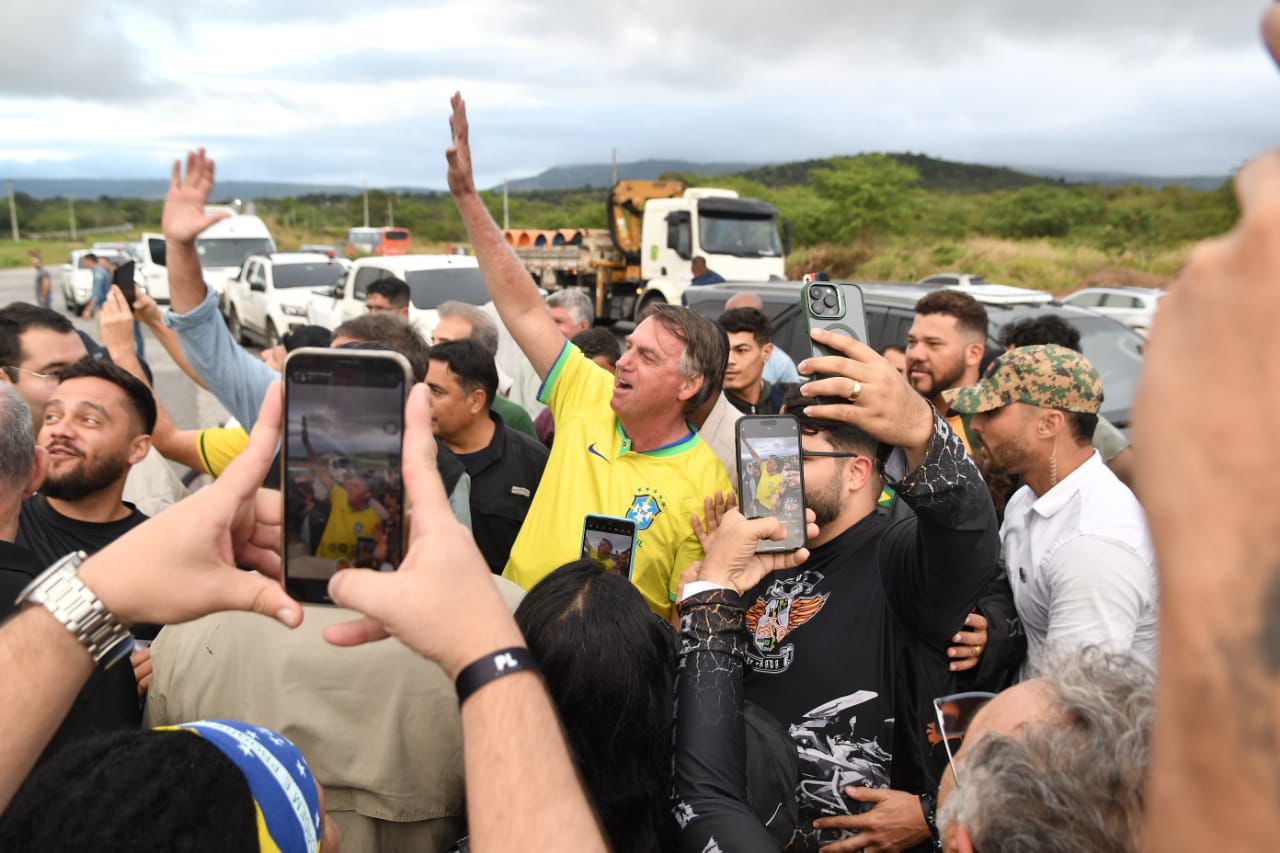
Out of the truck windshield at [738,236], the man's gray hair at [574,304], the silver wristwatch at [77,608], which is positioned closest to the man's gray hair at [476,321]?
the man's gray hair at [574,304]

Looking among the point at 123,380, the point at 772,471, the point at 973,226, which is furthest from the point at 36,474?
the point at 973,226

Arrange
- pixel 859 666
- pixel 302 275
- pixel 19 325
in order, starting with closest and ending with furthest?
pixel 859 666 < pixel 19 325 < pixel 302 275

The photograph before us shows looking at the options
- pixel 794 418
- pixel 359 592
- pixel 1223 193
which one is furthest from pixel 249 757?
pixel 1223 193

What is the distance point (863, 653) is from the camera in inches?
83.2

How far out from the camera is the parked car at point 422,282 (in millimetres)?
12172

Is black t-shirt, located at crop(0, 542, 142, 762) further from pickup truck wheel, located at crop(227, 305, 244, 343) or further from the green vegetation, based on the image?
the green vegetation

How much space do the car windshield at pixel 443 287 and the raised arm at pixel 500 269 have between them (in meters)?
9.32

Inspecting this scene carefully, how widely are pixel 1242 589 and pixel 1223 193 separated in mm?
50306

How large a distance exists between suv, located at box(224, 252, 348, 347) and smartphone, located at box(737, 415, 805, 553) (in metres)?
14.2

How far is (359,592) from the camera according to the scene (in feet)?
3.43

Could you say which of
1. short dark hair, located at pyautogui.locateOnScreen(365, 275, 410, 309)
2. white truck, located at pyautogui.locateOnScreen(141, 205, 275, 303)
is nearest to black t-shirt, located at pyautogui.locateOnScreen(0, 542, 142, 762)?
short dark hair, located at pyautogui.locateOnScreen(365, 275, 410, 309)

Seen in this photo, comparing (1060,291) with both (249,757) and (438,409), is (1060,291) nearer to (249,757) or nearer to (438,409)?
(438,409)

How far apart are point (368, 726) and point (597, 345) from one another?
12.0ft

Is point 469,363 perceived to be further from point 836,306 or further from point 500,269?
point 836,306
